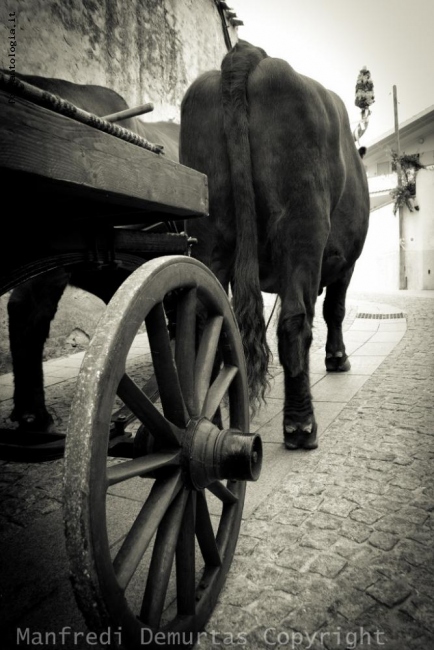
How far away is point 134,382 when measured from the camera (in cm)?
123

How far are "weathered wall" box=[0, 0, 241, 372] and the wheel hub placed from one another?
3.93 m

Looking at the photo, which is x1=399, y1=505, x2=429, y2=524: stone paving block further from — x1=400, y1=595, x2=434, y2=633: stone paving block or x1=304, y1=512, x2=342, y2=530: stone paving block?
x1=400, y1=595, x2=434, y2=633: stone paving block

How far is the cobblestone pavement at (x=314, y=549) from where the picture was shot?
1369mm

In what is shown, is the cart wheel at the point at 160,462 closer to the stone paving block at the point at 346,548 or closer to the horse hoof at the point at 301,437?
the stone paving block at the point at 346,548

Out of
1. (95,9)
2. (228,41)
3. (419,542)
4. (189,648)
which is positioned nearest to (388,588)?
(419,542)

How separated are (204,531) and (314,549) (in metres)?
0.59

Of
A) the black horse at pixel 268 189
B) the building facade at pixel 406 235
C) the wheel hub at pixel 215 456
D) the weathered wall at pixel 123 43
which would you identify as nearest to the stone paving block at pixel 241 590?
the wheel hub at pixel 215 456

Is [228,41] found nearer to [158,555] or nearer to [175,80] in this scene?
[175,80]

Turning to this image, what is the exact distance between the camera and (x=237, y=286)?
2609 millimetres

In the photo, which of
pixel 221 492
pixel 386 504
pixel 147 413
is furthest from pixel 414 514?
pixel 147 413

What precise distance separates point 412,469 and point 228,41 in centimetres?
1025

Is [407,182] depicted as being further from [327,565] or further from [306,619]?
[306,619]

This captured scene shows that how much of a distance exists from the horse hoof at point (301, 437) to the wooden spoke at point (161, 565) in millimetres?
1560

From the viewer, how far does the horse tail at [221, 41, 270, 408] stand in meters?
2.58
